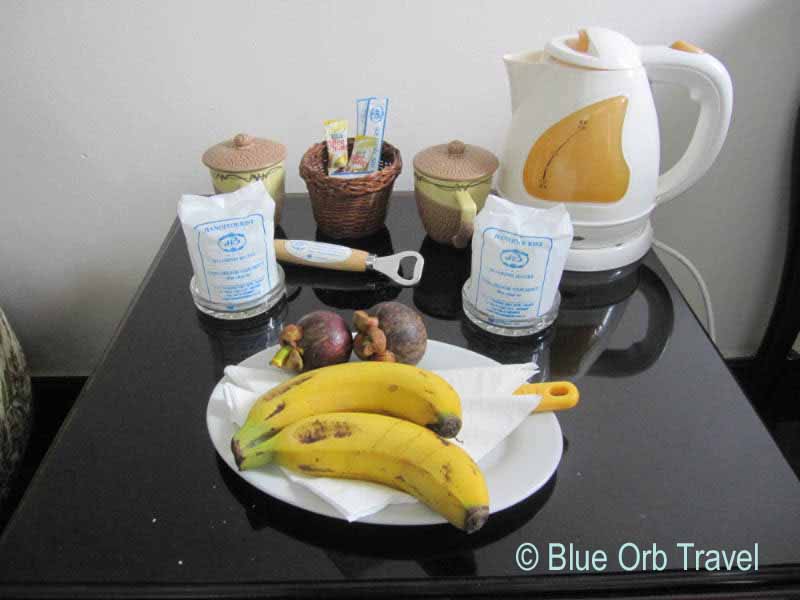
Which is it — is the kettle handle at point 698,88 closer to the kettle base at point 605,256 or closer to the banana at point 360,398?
the kettle base at point 605,256

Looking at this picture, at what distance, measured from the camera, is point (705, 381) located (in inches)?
24.5

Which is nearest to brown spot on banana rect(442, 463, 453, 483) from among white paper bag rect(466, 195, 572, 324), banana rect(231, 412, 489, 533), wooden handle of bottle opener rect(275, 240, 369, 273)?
banana rect(231, 412, 489, 533)

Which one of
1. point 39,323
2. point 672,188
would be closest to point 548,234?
point 672,188

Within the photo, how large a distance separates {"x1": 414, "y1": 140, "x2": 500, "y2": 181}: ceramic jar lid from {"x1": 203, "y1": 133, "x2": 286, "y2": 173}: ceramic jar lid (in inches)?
6.8

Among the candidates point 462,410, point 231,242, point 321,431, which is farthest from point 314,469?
point 231,242

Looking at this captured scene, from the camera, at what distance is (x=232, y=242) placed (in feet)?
2.09

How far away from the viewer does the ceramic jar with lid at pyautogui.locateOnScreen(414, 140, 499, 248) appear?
0.75 m

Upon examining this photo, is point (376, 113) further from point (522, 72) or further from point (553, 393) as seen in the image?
point (553, 393)

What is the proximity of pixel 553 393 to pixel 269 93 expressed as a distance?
0.63m

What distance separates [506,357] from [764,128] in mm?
681

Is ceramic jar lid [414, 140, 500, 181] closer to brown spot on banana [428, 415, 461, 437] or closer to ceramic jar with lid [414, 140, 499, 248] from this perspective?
ceramic jar with lid [414, 140, 499, 248]

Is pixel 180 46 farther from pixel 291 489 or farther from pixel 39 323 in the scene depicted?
pixel 291 489

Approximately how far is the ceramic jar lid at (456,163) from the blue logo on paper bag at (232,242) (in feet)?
0.77

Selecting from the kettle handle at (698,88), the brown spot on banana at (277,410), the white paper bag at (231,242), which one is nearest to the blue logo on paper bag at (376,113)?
the white paper bag at (231,242)
